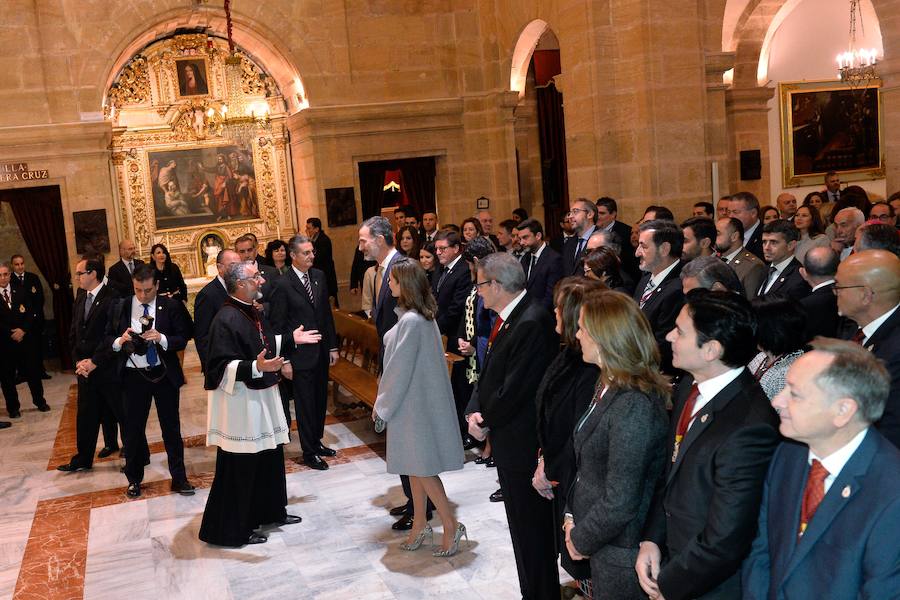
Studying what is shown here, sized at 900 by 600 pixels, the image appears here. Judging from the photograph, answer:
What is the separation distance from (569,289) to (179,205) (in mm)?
12642

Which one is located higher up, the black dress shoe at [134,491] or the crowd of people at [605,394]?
the crowd of people at [605,394]

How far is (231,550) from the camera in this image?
5.82 m

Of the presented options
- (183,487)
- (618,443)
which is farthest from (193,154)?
(618,443)

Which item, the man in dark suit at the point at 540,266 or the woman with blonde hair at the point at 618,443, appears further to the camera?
the man in dark suit at the point at 540,266

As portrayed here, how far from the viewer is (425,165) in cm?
1527

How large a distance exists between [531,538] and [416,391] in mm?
1164

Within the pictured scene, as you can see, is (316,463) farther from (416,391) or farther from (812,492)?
(812,492)

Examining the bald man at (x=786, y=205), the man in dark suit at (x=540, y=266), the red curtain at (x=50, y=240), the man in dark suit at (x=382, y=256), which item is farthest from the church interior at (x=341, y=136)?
the man in dark suit at (x=540, y=266)

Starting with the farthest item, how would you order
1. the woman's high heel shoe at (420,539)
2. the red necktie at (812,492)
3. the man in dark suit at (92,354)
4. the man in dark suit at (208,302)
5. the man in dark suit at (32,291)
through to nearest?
1. the man in dark suit at (32,291)
2. the man in dark suit at (92,354)
3. the man in dark suit at (208,302)
4. the woman's high heel shoe at (420,539)
5. the red necktie at (812,492)

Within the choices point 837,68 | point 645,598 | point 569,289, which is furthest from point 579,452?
point 837,68

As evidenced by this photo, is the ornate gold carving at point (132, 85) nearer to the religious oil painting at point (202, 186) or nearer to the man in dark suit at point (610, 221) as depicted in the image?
the religious oil painting at point (202, 186)

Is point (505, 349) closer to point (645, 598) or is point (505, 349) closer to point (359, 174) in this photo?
point (645, 598)

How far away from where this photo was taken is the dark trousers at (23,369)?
9984mm

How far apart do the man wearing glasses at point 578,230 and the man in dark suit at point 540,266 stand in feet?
0.94
